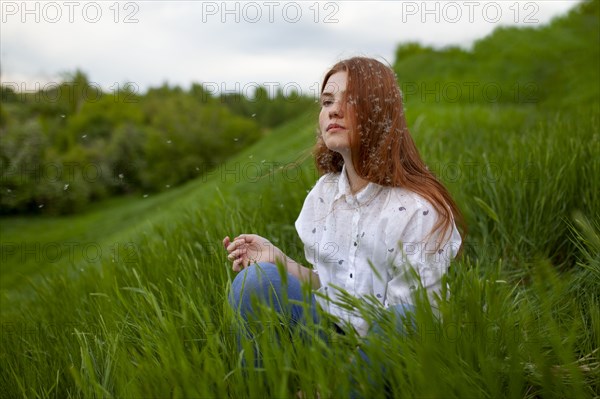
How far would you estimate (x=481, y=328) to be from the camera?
56.6 inches

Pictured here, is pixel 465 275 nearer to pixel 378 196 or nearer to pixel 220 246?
pixel 378 196

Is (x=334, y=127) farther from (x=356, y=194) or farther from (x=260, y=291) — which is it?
(x=260, y=291)

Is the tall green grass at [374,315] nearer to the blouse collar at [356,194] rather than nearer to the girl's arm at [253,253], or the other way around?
the girl's arm at [253,253]

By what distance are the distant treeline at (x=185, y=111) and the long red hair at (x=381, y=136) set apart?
0.73 m

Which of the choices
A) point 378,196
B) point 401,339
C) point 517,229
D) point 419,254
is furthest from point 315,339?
point 517,229

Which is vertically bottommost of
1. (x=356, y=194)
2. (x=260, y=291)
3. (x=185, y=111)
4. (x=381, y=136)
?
(x=185, y=111)

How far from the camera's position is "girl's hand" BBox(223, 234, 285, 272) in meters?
2.09

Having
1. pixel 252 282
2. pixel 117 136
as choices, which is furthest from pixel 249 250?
pixel 117 136

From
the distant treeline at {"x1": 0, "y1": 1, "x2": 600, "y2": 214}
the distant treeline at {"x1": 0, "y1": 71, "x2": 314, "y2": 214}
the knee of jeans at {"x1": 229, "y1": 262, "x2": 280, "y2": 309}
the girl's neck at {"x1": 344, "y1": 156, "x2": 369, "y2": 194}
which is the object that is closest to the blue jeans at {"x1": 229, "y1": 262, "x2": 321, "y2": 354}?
the knee of jeans at {"x1": 229, "y1": 262, "x2": 280, "y2": 309}

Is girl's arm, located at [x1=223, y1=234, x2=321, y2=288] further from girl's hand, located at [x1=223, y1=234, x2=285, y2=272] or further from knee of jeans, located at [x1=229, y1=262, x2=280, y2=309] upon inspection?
knee of jeans, located at [x1=229, y1=262, x2=280, y2=309]

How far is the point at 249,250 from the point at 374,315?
715 millimetres

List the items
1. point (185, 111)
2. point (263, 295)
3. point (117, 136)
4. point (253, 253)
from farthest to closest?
point (185, 111), point (117, 136), point (253, 253), point (263, 295)

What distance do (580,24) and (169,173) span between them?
30.1 meters

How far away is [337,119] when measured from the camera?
1.99 metres
